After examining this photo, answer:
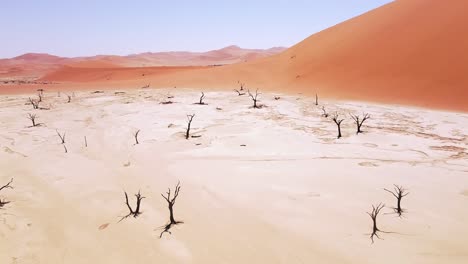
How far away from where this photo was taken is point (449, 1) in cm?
1512

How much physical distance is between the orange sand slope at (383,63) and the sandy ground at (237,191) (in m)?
3.72

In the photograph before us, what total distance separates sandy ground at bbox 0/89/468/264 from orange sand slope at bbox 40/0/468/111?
372 cm

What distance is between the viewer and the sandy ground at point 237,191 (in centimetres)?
262

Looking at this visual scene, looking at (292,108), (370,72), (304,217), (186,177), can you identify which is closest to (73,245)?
(186,177)

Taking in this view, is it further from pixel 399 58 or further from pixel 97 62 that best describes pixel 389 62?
pixel 97 62

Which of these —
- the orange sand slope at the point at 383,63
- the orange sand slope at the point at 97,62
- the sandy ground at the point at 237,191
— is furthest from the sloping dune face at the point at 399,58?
the orange sand slope at the point at 97,62

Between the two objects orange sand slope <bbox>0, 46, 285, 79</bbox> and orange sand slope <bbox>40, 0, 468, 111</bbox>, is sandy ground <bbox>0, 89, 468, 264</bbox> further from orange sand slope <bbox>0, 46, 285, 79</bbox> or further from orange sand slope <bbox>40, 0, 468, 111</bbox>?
orange sand slope <bbox>0, 46, 285, 79</bbox>

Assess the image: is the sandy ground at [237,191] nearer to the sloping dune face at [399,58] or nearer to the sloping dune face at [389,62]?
the sloping dune face at [399,58]

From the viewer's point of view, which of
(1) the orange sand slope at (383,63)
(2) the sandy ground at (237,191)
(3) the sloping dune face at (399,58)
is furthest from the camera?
(1) the orange sand slope at (383,63)

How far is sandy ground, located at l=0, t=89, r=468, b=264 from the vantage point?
2617 mm

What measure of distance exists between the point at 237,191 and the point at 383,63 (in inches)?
435

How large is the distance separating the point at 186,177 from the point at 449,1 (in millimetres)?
15992

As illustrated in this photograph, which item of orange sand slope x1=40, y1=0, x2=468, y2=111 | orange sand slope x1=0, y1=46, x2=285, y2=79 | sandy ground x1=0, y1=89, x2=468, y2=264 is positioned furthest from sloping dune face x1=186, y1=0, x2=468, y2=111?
orange sand slope x1=0, y1=46, x2=285, y2=79

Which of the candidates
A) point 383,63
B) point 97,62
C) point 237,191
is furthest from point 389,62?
point 97,62
